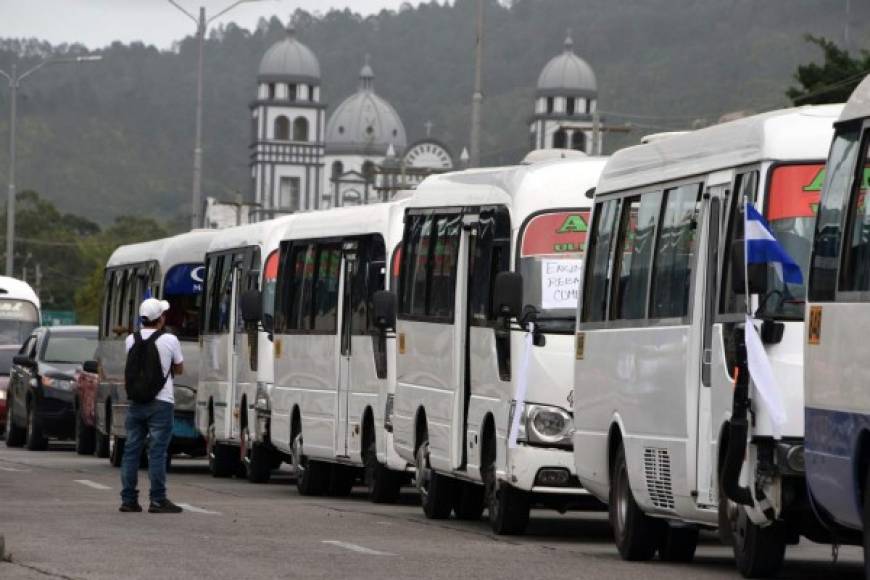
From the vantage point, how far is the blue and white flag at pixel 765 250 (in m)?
12.7

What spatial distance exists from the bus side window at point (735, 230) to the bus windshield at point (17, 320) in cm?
3118

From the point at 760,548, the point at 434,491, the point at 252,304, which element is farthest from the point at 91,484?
the point at 760,548

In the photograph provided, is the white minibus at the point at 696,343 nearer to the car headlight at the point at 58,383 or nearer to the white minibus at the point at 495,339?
the white minibus at the point at 495,339

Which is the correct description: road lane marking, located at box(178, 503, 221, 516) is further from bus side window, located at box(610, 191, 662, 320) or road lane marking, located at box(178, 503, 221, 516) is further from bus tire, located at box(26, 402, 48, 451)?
bus tire, located at box(26, 402, 48, 451)

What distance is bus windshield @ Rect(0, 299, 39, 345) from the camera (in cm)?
4406

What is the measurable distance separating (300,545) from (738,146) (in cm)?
411

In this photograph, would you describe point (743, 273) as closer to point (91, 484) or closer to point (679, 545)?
point (679, 545)

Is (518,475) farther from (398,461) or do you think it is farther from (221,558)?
(398,461)

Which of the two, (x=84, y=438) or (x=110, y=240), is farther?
(x=110, y=240)

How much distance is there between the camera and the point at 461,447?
19.1 metres

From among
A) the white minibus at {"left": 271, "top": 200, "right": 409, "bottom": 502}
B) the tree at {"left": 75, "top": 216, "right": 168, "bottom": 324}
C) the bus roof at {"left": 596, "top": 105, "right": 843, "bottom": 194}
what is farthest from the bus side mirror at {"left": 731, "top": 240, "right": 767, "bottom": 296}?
the tree at {"left": 75, "top": 216, "right": 168, "bottom": 324}

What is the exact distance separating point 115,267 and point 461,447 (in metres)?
16.8

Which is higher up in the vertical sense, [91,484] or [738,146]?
[738,146]

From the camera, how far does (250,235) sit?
93.5 ft
